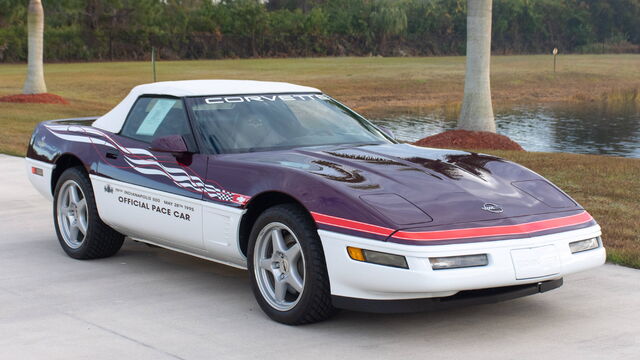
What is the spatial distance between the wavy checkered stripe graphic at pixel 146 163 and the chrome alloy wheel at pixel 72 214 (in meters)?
0.38

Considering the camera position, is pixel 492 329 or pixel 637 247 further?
pixel 637 247

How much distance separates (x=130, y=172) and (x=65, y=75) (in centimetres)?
4211

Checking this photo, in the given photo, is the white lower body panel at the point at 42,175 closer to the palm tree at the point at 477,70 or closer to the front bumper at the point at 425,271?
the front bumper at the point at 425,271

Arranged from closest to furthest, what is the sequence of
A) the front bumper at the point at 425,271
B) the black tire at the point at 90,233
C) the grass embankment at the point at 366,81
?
the front bumper at the point at 425,271 → the black tire at the point at 90,233 → the grass embankment at the point at 366,81

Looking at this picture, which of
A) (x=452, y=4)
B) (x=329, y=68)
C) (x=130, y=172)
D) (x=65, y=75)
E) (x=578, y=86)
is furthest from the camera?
(x=452, y=4)

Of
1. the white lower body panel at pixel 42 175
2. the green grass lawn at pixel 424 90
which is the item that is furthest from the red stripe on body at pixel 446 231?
the white lower body panel at pixel 42 175

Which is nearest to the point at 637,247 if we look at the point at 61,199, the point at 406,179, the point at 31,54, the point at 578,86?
the point at 406,179

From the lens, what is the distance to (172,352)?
17.4 feet

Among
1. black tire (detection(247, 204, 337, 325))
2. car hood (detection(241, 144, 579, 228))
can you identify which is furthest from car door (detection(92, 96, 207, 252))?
black tire (detection(247, 204, 337, 325))

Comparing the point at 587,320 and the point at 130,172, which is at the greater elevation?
the point at 130,172

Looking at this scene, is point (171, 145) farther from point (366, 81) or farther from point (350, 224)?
point (366, 81)

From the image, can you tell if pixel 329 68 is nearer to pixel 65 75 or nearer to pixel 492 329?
pixel 65 75

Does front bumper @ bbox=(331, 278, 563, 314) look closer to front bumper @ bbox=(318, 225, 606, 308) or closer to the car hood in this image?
front bumper @ bbox=(318, 225, 606, 308)

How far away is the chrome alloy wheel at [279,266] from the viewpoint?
5.75 metres
